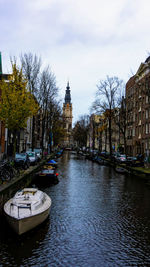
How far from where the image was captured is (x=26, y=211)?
12.4 metres

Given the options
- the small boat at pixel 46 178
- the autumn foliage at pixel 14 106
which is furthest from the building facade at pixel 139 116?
the small boat at pixel 46 178

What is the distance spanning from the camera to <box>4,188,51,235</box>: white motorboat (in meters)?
11.6

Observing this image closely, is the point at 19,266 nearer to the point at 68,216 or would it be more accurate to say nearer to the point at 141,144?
the point at 68,216

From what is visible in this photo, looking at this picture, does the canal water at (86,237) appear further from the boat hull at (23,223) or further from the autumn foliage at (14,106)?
the autumn foliage at (14,106)

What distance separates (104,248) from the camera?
1105cm

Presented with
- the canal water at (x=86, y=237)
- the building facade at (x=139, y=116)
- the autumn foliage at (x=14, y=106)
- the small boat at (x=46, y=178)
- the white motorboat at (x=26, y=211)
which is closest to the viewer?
the canal water at (x=86, y=237)

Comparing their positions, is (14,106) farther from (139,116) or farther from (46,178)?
(139,116)

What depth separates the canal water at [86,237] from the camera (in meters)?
9.88

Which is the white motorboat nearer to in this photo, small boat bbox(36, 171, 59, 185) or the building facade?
small boat bbox(36, 171, 59, 185)

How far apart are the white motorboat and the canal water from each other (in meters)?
0.44

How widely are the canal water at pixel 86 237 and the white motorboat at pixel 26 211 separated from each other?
438 mm

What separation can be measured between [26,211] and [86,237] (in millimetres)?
2767

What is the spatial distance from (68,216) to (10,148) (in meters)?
41.3

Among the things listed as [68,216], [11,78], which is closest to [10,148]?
[11,78]
